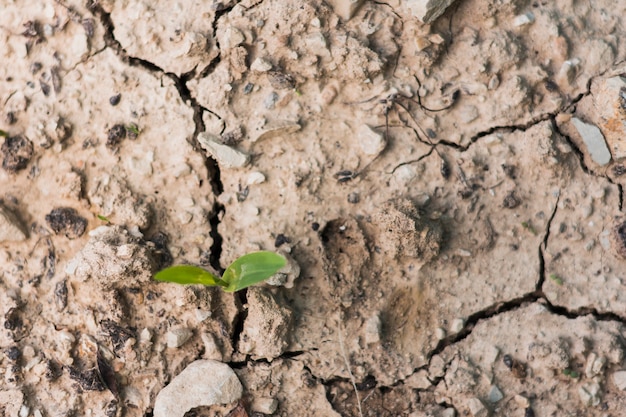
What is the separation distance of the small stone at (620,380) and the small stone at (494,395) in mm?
458

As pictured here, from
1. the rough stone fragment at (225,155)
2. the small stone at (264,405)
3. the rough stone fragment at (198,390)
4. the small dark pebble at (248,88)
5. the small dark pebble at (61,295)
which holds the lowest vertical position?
the small stone at (264,405)

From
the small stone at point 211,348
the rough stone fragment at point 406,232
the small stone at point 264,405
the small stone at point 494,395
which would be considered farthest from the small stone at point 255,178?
the small stone at point 494,395

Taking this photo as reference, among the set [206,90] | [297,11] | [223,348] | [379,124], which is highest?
[297,11]

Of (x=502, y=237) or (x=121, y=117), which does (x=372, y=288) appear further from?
(x=121, y=117)

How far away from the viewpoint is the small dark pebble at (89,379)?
2568mm

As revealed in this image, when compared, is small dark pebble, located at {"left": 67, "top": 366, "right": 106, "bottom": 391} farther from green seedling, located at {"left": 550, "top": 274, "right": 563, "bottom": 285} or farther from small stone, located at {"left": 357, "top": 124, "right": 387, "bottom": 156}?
green seedling, located at {"left": 550, "top": 274, "right": 563, "bottom": 285}

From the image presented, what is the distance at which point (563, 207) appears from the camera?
280cm

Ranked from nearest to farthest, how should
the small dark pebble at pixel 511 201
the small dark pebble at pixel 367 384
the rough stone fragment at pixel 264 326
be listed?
1. the rough stone fragment at pixel 264 326
2. the small dark pebble at pixel 367 384
3. the small dark pebble at pixel 511 201

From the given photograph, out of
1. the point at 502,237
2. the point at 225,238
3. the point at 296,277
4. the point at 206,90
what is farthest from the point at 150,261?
the point at 502,237

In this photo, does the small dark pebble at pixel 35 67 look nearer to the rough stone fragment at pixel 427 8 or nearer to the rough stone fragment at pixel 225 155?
the rough stone fragment at pixel 225 155

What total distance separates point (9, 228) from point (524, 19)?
2.37m

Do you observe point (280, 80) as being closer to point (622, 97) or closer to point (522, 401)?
point (622, 97)

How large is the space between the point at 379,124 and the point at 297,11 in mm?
590

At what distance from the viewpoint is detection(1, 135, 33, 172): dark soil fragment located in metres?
2.75
